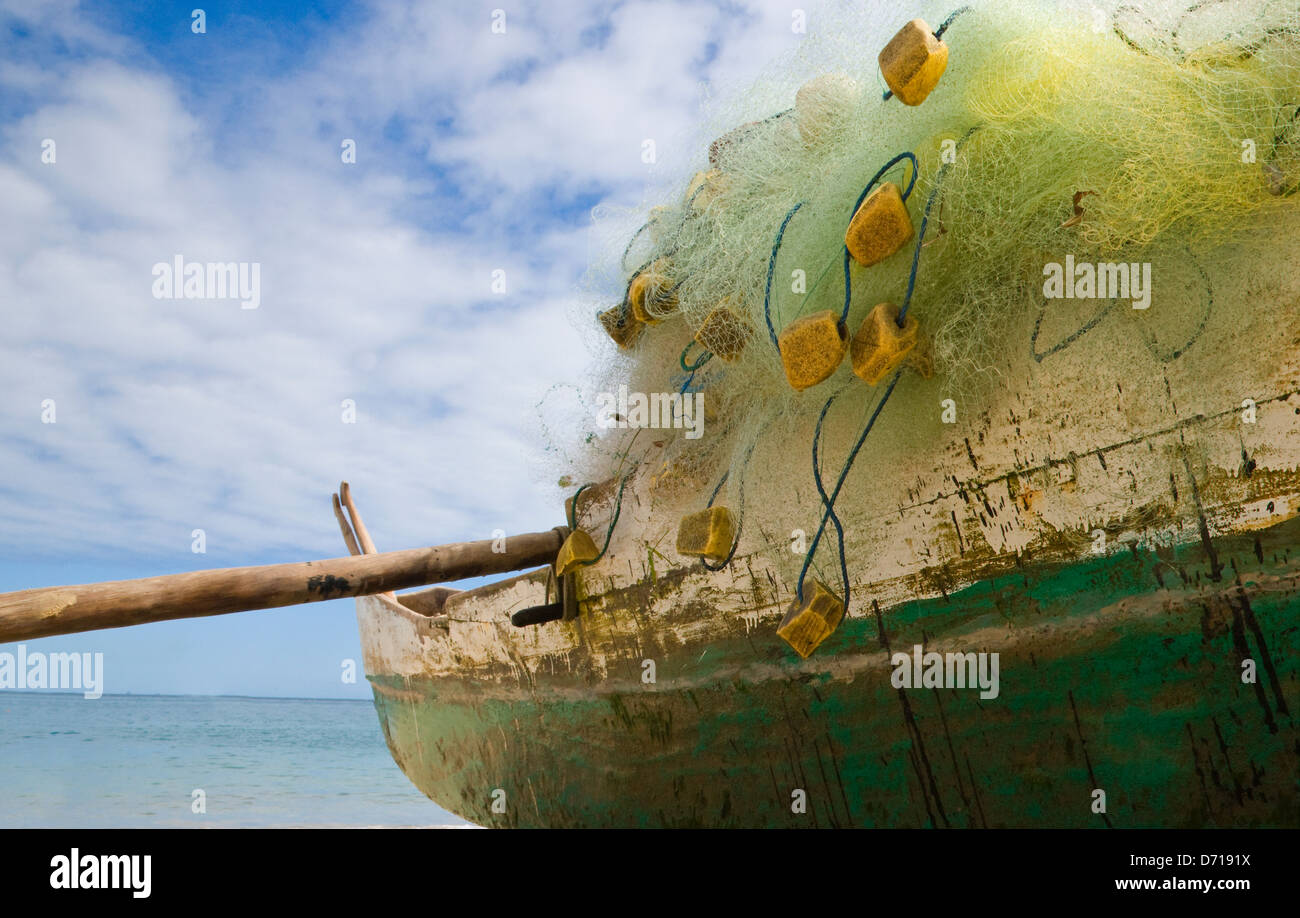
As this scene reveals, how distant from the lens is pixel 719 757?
2.27 m

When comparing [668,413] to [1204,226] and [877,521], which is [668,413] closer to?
[877,521]

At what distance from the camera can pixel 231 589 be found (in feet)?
7.92

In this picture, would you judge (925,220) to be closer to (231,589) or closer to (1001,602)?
(1001,602)

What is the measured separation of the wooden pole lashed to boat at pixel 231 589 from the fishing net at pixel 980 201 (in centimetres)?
98

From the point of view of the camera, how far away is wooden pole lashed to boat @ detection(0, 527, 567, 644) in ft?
7.55

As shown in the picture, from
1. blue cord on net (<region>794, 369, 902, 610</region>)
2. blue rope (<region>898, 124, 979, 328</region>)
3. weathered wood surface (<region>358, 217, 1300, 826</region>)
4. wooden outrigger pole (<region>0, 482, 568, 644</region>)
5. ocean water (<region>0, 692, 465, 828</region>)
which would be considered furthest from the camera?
ocean water (<region>0, 692, 465, 828</region>)

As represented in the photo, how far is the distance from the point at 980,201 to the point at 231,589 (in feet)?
7.52

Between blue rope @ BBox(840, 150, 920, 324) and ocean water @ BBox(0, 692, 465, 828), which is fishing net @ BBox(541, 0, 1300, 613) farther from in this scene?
ocean water @ BBox(0, 692, 465, 828)

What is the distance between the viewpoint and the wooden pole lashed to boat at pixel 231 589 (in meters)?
2.30

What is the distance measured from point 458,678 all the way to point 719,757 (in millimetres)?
1712

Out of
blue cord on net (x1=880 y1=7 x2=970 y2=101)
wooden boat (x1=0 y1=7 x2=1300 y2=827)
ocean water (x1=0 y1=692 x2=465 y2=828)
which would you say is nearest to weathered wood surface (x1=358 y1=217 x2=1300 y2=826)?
wooden boat (x1=0 y1=7 x2=1300 y2=827)

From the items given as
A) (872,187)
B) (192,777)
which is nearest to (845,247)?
(872,187)

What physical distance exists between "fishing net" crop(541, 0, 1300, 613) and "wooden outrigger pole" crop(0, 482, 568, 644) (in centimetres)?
95

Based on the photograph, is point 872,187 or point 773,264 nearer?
point 872,187
